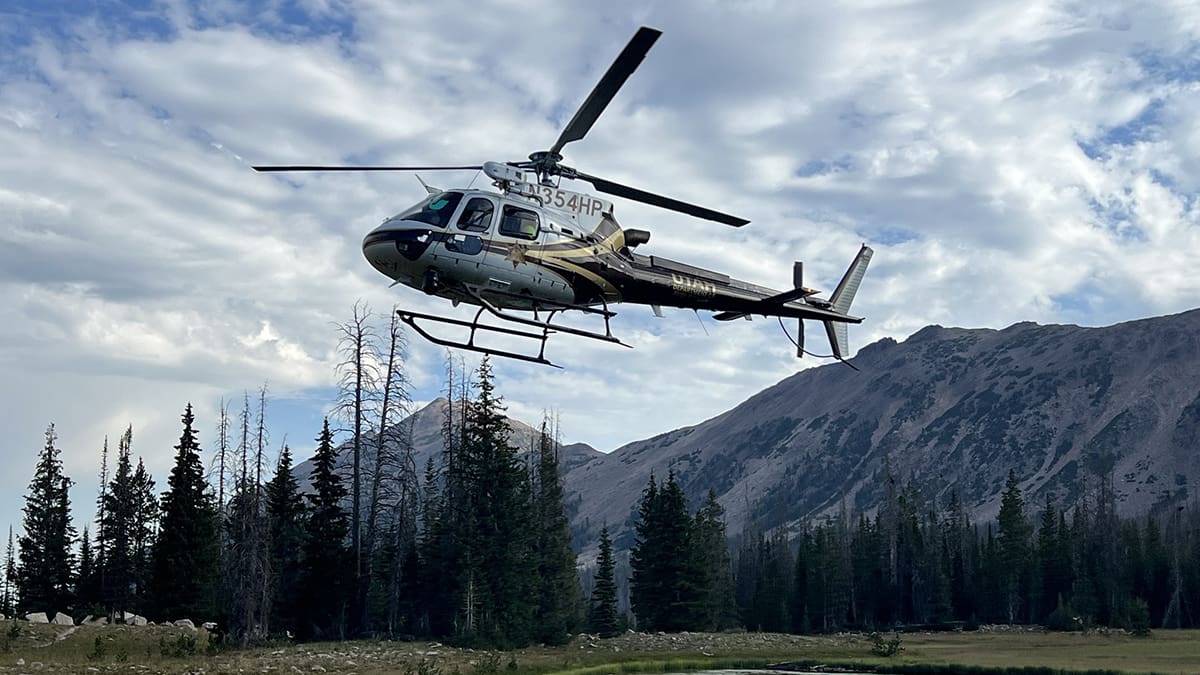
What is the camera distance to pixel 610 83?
869 inches

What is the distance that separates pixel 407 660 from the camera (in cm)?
4634

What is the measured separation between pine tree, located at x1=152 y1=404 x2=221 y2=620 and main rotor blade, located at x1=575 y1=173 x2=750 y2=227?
41.9 metres

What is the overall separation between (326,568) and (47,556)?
30.4m

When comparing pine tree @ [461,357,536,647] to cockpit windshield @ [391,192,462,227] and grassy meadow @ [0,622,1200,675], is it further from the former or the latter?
cockpit windshield @ [391,192,462,227]

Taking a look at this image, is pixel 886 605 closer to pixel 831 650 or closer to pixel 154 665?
pixel 831 650

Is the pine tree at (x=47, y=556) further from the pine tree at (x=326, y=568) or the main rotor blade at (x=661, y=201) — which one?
the main rotor blade at (x=661, y=201)

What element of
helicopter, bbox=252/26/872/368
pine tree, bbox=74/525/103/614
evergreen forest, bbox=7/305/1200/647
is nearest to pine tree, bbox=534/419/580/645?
evergreen forest, bbox=7/305/1200/647

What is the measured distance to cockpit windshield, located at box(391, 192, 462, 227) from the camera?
25594 mm

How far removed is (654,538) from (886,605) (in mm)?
38448

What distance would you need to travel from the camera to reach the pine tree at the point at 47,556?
75250mm

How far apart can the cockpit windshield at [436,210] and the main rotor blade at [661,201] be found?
3.45 meters

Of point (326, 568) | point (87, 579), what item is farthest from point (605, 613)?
point (87, 579)

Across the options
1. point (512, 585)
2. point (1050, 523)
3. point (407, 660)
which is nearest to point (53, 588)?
point (512, 585)

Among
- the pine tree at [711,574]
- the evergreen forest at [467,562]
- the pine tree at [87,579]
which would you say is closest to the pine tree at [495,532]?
the evergreen forest at [467,562]
